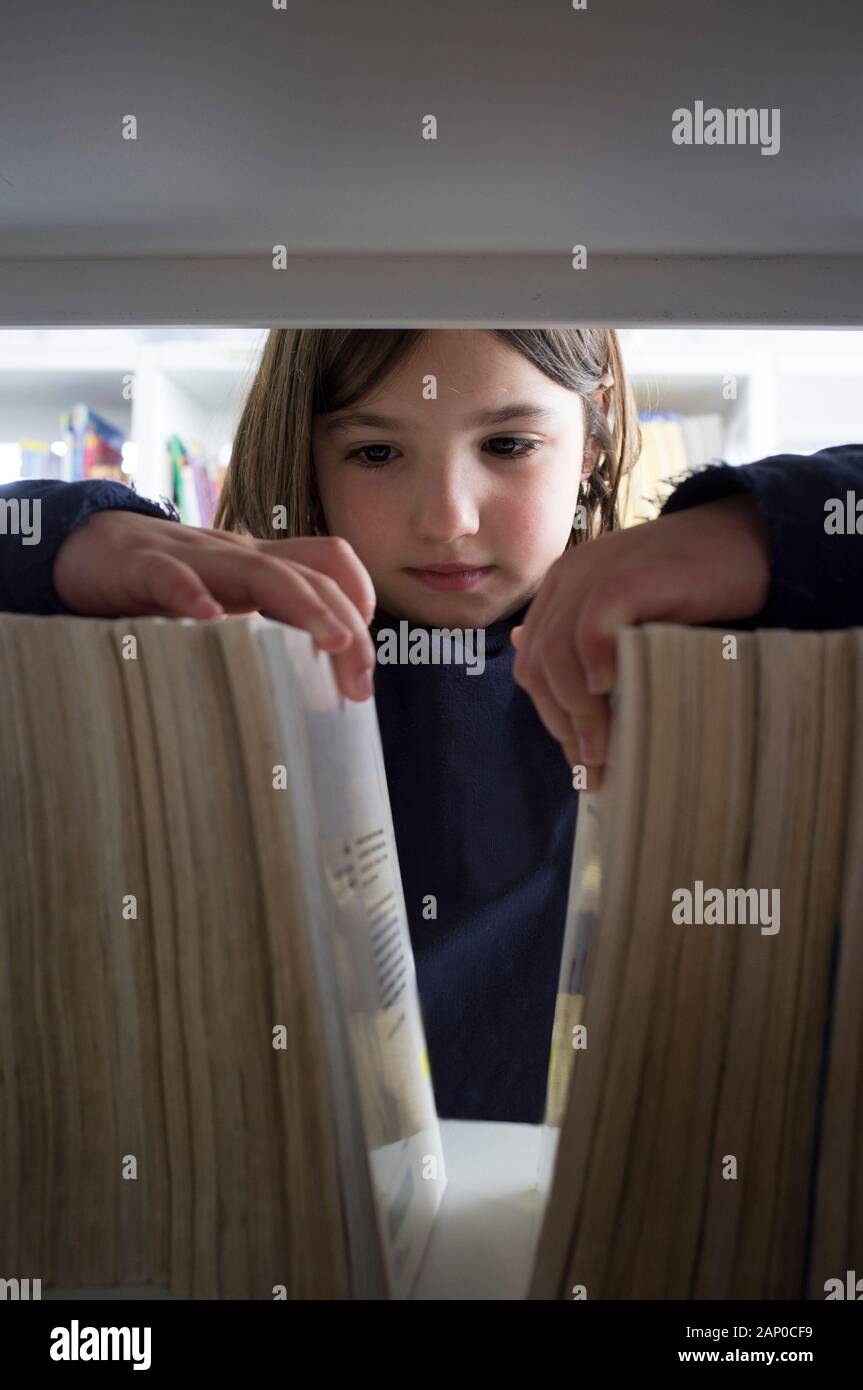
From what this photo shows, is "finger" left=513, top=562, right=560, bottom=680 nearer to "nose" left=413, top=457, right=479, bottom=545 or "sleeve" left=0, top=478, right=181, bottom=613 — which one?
"sleeve" left=0, top=478, right=181, bottom=613

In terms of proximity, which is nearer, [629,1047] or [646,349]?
[629,1047]

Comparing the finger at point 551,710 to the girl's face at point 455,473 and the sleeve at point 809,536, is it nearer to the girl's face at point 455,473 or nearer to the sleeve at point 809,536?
the sleeve at point 809,536

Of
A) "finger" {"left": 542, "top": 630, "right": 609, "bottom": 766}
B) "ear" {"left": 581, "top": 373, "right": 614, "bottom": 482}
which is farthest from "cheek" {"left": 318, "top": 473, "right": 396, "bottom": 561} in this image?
"finger" {"left": 542, "top": 630, "right": 609, "bottom": 766}

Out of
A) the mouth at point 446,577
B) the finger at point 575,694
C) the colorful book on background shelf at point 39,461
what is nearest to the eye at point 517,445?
the mouth at point 446,577

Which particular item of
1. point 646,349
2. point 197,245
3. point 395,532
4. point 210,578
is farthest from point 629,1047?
point 646,349

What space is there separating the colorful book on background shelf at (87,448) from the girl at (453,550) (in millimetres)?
1183

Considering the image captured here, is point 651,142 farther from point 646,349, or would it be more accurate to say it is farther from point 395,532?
point 646,349

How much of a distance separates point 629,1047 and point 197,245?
1.29 feet

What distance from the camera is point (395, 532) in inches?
38.4

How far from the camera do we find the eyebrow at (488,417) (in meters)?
0.96

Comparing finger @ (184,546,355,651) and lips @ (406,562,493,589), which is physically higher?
lips @ (406,562,493,589)

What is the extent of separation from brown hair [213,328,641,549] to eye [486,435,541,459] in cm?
8

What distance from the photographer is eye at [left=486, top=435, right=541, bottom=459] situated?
980mm
